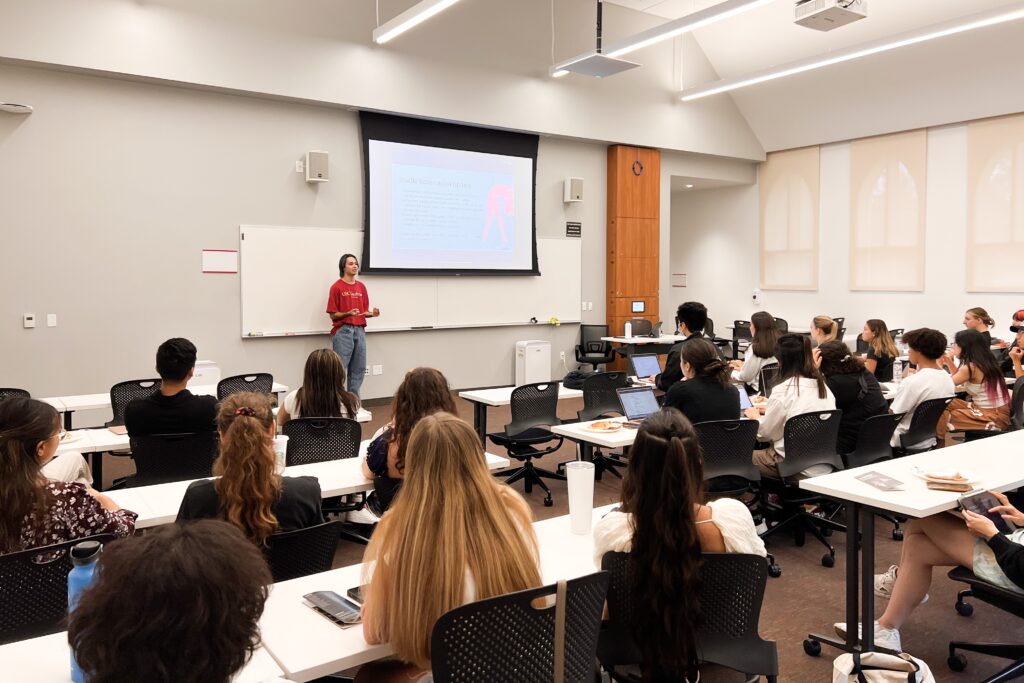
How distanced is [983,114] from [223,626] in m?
10.6

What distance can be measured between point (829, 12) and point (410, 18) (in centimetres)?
369

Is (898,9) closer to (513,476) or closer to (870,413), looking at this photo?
(870,413)

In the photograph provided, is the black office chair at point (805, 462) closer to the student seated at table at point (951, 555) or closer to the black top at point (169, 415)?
the student seated at table at point (951, 555)

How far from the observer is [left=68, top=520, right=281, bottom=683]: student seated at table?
38.5 inches

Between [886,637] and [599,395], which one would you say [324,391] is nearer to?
[599,395]

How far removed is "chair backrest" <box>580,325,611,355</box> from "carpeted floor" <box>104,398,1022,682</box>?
5.67m

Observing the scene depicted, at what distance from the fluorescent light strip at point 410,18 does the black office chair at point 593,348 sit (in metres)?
4.47

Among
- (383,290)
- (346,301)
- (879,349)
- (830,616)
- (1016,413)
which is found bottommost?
(830,616)

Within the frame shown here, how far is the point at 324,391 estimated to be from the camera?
3979 millimetres

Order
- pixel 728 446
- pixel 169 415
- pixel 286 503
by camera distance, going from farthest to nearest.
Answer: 1. pixel 728 446
2. pixel 169 415
3. pixel 286 503

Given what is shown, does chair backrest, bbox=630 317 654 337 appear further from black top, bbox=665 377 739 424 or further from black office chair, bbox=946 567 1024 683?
black office chair, bbox=946 567 1024 683

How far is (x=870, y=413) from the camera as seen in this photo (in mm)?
4344

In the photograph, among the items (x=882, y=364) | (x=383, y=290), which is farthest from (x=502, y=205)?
(x=882, y=364)

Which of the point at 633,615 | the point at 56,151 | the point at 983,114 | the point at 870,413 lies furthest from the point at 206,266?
the point at 983,114
